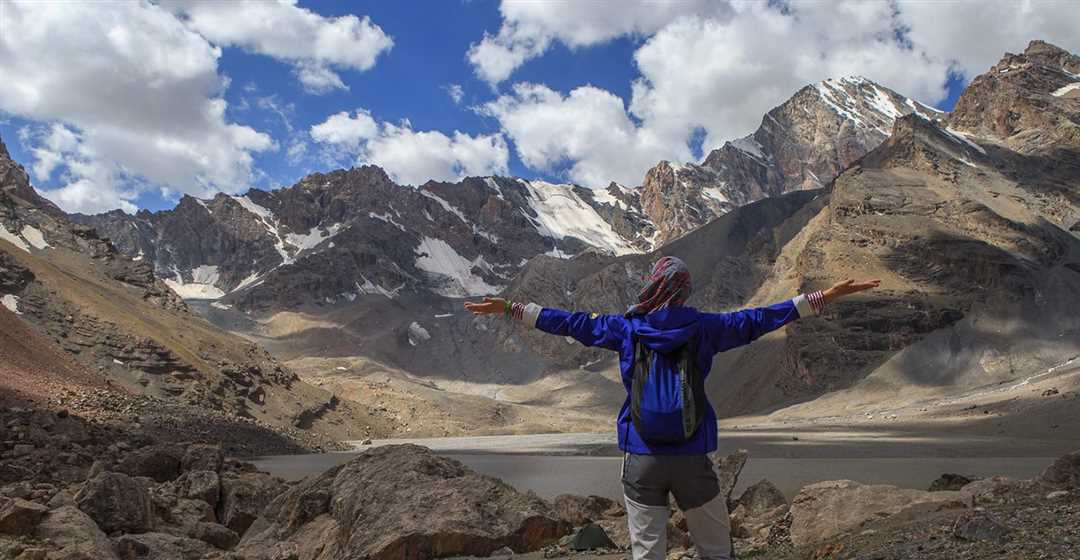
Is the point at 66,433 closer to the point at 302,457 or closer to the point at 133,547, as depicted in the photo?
the point at 133,547

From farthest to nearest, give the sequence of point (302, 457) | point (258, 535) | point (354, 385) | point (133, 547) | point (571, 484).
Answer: point (354, 385), point (302, 457), point (571, 484), point (258, 535), point (133, 547)

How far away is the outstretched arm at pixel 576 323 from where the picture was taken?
Result: 519cm

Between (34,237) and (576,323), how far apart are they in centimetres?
9127

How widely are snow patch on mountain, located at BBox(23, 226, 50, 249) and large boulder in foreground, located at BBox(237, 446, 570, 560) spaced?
264 ft

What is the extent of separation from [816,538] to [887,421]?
60122mm

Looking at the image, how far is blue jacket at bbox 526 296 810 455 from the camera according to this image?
482 centimetres

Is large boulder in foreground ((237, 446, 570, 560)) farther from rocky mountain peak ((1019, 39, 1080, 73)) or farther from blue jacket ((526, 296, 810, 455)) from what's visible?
rocky mountain peak ((1019, 39, 1080, 73))

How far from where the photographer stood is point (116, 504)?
40.2ft

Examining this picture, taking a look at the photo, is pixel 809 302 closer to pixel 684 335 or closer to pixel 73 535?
pixel 684 335

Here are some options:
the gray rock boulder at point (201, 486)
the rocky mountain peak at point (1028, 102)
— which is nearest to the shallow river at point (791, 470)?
the gray rock boulder at point (201, 486)

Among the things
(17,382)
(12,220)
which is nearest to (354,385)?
(12,220)

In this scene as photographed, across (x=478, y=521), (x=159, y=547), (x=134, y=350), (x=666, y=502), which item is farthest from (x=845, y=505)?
(x=134, y=350)

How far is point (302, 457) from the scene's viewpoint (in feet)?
169

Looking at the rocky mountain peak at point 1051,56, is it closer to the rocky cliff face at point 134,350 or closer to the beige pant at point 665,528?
the rocky cliff face at point 134,350
